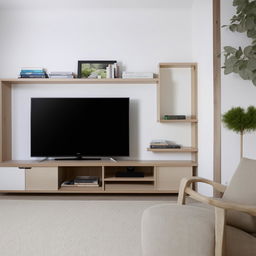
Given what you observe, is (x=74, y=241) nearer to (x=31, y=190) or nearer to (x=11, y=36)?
(x=31, y=190)

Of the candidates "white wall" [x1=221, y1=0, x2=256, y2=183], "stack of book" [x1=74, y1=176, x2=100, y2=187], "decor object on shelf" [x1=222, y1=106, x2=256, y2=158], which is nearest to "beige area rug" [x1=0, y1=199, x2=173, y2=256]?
"stack of book" [x1=74, y1=176, x2=100, y2=187]

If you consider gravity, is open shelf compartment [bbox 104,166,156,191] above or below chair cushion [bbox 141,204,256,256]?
below

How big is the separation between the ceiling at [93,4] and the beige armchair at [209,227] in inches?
118

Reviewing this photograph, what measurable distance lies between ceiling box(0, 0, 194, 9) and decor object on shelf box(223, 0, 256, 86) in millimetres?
1168

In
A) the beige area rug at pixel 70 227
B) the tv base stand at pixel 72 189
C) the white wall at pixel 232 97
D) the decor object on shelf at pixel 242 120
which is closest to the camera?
the beige area rug at pixel 70 227

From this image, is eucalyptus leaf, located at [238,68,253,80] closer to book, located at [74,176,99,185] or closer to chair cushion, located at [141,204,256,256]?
chair cushion, located at [141,204,256,256]

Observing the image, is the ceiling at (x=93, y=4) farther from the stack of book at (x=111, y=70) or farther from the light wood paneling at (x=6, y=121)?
the light wood paneling at (x=6, y=121)

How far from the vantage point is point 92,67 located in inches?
162

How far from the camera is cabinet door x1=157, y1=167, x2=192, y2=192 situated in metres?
3.77

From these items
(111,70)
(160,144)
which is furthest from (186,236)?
(111,70)

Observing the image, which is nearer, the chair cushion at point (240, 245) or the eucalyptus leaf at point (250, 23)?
the chair cushion at point (240, 245)

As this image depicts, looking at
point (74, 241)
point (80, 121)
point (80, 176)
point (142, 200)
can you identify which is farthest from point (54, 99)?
point (74, 241)

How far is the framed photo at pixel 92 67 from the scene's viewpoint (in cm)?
410

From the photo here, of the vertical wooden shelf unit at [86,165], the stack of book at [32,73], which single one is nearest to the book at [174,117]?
the vertical wooden shelf unit at [86,165]
